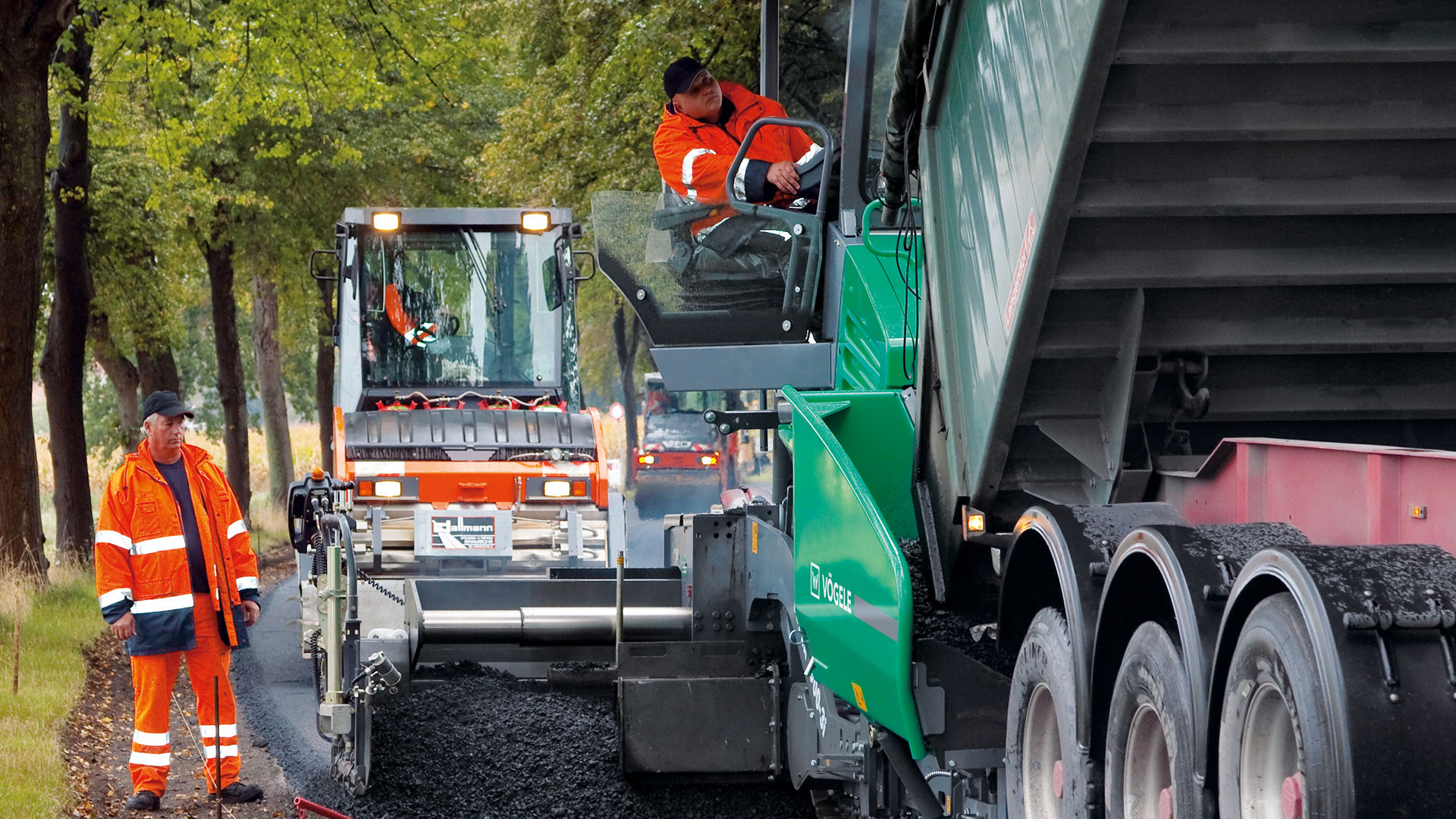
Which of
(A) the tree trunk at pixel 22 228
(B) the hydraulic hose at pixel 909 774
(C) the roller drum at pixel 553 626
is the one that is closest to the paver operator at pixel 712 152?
(C) the roller drum at pixel 553 626

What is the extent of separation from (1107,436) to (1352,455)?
4.15 ft

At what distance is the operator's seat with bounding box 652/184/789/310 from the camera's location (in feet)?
23.8

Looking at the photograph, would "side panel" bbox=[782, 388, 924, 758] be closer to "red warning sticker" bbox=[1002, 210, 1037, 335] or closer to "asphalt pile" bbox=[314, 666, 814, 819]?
"red warning sticker" bbox=[1002, 210, 1037, 335]

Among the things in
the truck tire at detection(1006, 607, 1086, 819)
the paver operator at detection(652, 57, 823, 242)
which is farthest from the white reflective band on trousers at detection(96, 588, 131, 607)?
the truck tire at detection(1006, 607, 1086, 819)

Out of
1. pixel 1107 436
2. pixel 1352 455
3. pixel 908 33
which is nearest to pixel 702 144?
pixel 908 33

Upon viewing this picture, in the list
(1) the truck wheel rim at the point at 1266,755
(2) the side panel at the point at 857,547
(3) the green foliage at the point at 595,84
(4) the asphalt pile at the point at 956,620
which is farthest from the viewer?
(3) the green foliage at the point at 595,84

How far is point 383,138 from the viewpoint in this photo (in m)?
22.8

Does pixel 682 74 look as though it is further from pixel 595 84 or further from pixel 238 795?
pixel 595 84

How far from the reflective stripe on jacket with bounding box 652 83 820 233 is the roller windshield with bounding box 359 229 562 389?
6311 mm

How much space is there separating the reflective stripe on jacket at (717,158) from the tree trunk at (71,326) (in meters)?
10.1

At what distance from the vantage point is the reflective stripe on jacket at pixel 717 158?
713cm

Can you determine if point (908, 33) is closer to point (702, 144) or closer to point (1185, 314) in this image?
point (1185, 314)

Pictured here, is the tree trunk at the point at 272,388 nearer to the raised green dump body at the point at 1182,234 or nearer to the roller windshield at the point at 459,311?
the roller windshield at the point at 459,311

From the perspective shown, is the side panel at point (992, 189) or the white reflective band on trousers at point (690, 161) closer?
the side panel at point (992, 189)
